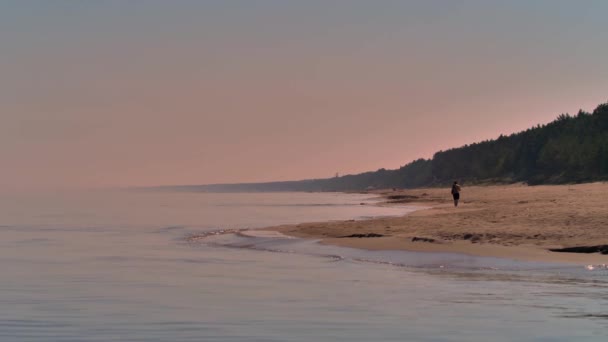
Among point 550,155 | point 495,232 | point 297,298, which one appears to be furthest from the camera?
point 550,155

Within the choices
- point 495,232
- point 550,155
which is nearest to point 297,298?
point 495,232

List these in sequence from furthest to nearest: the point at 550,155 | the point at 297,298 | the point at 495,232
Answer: the point at 550,155, the point at 495,232, the point at 297,298

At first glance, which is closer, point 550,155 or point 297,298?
point 297,298

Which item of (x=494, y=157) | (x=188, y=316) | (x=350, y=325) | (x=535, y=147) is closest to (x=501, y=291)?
(x=350, y=325)

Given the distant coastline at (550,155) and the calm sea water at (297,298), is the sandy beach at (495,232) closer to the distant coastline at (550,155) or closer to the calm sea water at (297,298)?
the calm sea water at (297,298)

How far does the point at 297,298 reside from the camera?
16.1 meters

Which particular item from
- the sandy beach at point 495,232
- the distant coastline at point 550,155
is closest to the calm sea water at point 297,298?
the sandy beach at point 495,232

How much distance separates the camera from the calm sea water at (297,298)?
12.4 m

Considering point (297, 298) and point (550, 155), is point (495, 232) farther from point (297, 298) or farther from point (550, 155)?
point (550, 155)

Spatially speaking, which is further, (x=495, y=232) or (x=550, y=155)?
(x=550, y=155)

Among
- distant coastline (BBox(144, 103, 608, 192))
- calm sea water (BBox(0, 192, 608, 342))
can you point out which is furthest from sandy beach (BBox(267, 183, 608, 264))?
distant coastline (BBox(144, 103, 608, 192))

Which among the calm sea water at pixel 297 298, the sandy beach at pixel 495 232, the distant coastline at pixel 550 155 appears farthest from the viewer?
the distant coastline at pixel 550 155

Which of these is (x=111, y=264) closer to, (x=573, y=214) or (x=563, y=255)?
(x=563, y=255)

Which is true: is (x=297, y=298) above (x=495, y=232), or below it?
below
